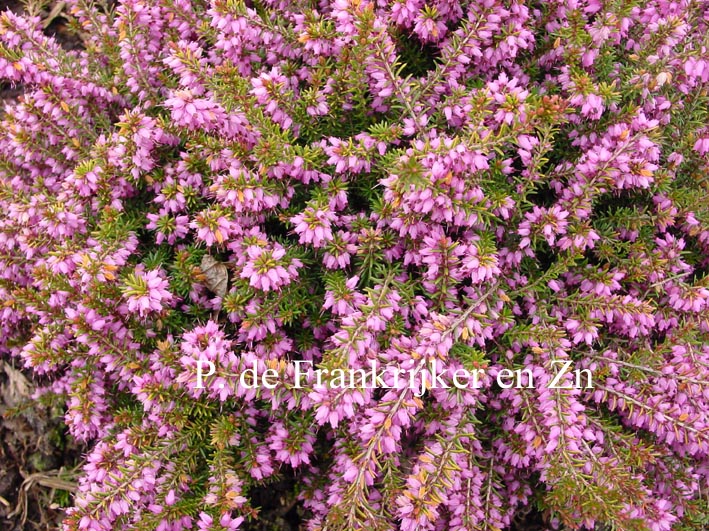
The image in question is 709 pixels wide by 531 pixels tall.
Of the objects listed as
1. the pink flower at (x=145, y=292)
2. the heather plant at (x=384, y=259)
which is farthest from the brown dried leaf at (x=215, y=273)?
the pink flower at (x=145, y=292)

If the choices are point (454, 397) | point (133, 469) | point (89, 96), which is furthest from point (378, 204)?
point (89, 96)

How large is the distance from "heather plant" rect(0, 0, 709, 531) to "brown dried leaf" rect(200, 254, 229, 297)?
16mm

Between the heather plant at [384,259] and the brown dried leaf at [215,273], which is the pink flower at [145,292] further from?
the brown dried leaf at [215,273]

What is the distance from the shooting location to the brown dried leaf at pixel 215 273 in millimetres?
3277

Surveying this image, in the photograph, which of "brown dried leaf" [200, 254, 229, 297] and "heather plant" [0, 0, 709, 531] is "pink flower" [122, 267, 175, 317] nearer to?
"heather plant" [0, 0, 709, 531]

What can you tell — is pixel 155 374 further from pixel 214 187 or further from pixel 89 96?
pixel 89 96

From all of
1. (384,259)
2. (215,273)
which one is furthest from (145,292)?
(384,259)

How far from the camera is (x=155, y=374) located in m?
3.10

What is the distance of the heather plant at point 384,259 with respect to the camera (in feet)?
9.09

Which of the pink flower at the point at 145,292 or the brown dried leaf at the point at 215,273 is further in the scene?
the brown dried leaf at the point at 215,273

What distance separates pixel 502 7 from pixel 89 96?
2.50 meters

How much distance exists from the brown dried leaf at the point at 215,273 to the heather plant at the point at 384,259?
2 centimetres

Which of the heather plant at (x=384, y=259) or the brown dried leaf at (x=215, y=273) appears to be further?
the brown dried leaf at (x=215, y=273)

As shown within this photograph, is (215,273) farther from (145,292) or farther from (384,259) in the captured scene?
(384,259)
